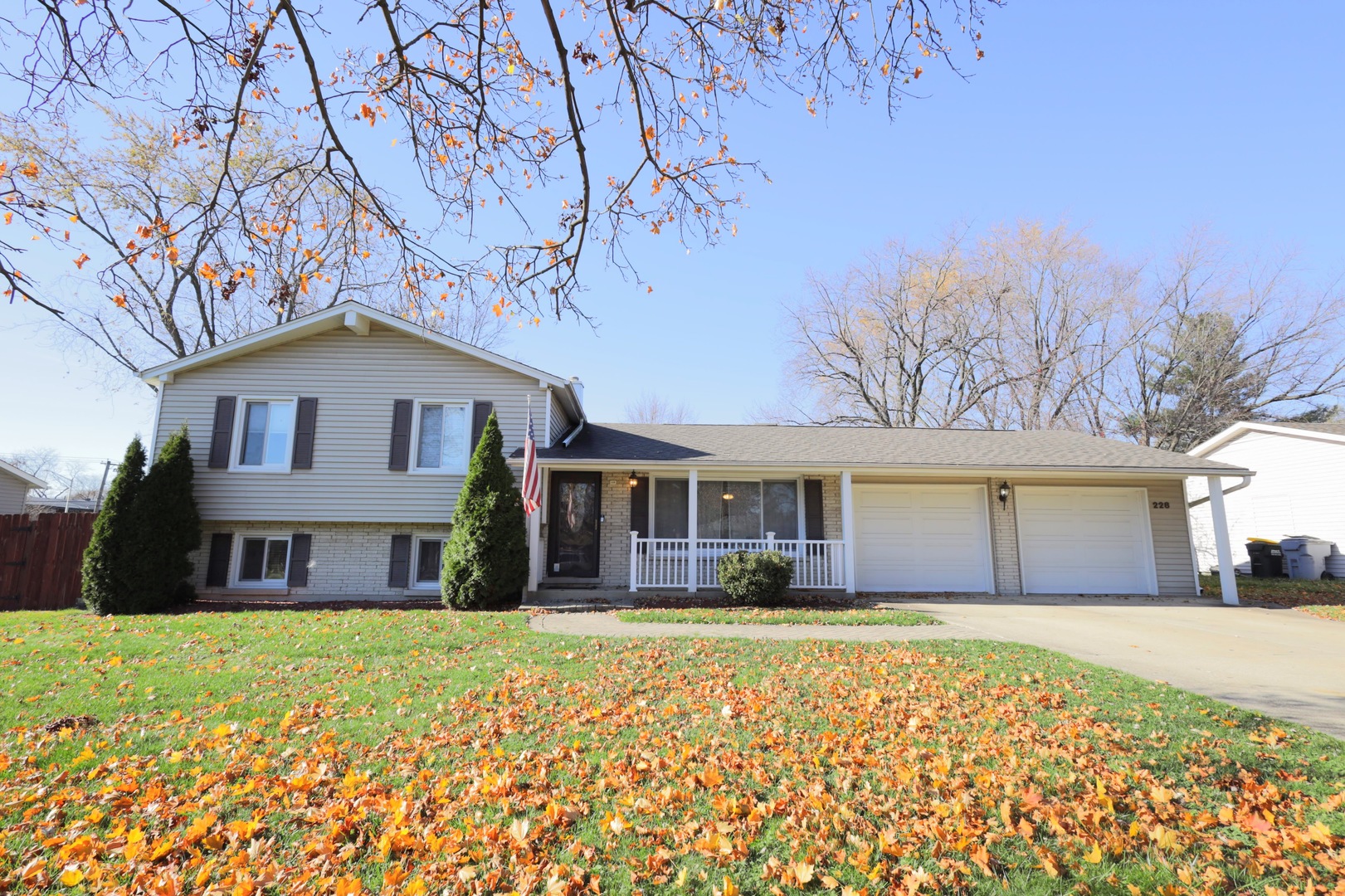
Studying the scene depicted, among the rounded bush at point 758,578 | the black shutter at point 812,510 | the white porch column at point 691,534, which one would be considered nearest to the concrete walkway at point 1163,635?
the rounded bush at point 758,578

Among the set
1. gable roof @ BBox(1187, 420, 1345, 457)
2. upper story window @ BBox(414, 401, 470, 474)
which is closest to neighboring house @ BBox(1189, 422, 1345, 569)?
gable roof @ BBox(1187, 420, 1345, 457)

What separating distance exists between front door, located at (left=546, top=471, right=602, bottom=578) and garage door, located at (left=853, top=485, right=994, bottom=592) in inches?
209

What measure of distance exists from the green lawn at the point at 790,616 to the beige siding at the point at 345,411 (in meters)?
4.86

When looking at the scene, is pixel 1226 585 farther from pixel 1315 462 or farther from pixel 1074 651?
pixel 1315 462

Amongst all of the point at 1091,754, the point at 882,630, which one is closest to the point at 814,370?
the point at 882,630

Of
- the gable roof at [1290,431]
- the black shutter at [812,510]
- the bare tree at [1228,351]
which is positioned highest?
the bare tree at [1228,351]

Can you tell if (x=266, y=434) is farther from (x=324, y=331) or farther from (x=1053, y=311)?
(x=1053, y=311)

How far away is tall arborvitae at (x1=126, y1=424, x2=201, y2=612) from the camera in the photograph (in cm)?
1052

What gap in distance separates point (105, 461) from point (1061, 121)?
47.9 meters

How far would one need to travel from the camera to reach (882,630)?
831 centimetres

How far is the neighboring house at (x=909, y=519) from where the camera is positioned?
41.7 ft

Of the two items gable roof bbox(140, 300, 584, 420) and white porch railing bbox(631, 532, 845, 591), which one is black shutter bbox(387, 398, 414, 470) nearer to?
gable roof bbox(140, 300, 584, 420)

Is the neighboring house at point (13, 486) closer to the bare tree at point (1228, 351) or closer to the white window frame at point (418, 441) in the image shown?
the white window frame at point (418, 441)

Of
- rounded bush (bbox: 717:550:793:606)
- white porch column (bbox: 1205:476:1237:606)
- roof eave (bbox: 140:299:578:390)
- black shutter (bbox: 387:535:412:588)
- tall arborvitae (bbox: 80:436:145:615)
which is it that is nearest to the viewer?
tall arborvitae (bbox: 80:436:145:615)
